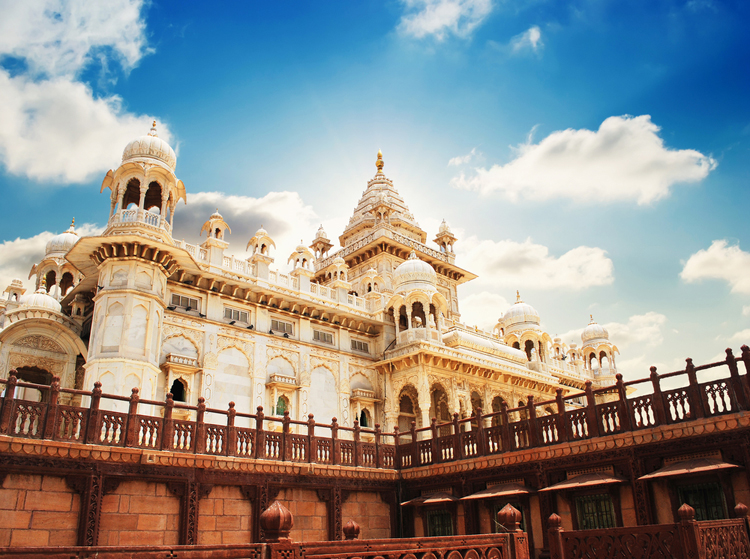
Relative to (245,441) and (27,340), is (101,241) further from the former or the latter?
(245,441)

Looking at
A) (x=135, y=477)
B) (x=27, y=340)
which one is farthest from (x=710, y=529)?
(x=27, y=340)

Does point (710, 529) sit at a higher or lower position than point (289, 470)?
lower

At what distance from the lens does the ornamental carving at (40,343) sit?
22047 millimetres

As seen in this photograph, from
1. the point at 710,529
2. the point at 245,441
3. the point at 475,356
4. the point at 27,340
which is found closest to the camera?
the point at 710,529

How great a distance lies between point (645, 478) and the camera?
13492 millimetres

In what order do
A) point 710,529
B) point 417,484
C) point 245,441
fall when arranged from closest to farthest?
point 710,529 < point 245,441 < point 417,484

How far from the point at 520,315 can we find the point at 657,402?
2140 cm

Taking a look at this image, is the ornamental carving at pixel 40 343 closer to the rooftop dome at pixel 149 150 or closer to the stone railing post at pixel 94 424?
the rooftop dome at pixel 149 150

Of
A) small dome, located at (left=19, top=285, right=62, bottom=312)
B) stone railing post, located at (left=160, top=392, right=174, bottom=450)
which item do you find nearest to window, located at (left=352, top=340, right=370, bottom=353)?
small dome, located at (left=19, top=285, right=62, bottom=312)

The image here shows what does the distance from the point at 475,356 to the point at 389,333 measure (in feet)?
13.7

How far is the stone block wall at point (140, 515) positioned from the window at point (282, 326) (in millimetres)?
10938

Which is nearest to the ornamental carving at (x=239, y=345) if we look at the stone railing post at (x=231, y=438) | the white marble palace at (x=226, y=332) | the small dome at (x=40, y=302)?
the white marble palace at (x=226, y=332)

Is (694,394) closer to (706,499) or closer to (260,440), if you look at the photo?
(706,499)

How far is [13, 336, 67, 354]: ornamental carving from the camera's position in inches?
868
